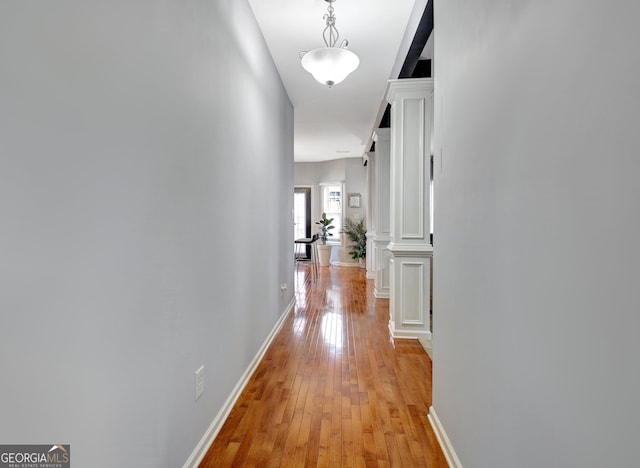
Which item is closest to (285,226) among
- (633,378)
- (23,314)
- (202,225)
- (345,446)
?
(202,225)

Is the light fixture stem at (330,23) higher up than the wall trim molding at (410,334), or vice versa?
the light fixture stem at (330,23)

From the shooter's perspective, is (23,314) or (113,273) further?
(113,273)

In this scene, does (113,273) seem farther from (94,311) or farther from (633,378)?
(633,378)

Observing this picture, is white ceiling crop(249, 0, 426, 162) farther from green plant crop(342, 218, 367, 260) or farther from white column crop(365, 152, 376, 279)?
green plant crop(342, 218, 367, 260)

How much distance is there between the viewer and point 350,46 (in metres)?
3.30

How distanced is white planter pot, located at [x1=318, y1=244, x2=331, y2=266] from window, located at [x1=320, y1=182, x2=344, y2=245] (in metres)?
0.42

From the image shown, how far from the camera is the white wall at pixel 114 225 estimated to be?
765mm

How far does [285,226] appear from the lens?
4.34 metres

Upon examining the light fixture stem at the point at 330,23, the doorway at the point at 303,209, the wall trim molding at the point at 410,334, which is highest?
the light fixture stem at the point at 330,23

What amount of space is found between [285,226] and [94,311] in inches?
133

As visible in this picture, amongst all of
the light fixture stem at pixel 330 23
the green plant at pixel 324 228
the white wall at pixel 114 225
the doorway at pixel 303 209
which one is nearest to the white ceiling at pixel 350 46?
the light fixture stem at pixel 330 23

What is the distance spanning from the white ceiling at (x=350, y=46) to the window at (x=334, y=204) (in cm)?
379

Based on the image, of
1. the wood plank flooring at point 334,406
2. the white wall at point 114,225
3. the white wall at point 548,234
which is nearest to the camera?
the white wall at point 548,234

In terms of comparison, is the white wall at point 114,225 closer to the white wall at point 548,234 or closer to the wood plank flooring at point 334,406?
the wood plank flooring at point 334,406
